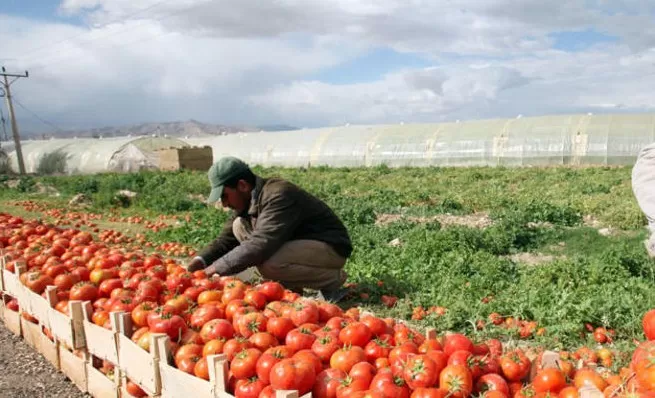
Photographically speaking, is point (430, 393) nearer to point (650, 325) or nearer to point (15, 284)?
point (650, 325)

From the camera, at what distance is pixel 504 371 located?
2.76 metres

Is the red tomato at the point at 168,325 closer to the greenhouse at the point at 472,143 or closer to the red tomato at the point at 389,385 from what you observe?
the red tomato at the point at 389,385

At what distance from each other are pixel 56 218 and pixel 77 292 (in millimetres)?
9700

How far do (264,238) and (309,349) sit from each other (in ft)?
7.43

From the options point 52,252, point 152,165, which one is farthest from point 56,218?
point 152,165

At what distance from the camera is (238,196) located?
17.8 feet

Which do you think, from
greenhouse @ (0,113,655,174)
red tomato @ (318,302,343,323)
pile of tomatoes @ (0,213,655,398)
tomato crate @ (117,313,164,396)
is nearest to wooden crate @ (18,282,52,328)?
pile of tomatoes @ (0,213,655,398)

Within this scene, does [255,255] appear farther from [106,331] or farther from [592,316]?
[592,316]

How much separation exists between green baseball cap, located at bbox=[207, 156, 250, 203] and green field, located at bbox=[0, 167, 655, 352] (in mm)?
1986

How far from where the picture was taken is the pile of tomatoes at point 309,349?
254 cm

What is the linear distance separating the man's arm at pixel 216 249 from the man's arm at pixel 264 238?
372 mm

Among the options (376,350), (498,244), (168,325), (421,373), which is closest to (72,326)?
(168,325)

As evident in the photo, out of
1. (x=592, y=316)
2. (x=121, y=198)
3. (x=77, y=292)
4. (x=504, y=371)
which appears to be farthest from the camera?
(x=121, y=198)

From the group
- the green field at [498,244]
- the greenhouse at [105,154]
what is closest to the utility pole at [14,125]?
the greenhouse at [105,154]
